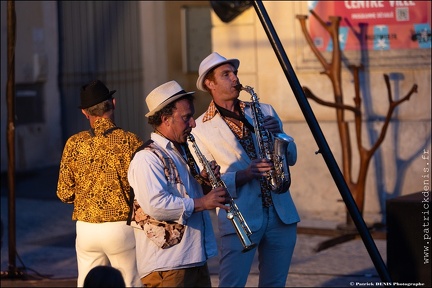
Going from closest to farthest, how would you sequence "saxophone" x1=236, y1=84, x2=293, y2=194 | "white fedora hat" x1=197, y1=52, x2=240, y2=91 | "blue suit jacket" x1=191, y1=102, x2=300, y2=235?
"saxophone" x1=236, y1=84, x2=293, y2=194
"blue suit jacket" x1=191, y1=102, x2=300, y2=235
"white fedora hat" x1=197, y1=52, x2=240, y2=91

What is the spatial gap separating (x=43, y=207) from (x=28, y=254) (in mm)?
2308

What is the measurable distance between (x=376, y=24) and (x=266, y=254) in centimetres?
466

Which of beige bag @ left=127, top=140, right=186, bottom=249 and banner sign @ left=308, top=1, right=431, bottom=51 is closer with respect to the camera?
beige bag @ left=127, top=140, right=186, bottom=249

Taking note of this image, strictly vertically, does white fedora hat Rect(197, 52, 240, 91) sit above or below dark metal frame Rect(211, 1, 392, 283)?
above

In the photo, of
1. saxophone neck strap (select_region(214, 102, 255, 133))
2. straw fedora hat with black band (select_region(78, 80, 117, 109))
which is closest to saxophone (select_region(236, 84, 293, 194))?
saxophone neck strap (select_region(214, 102, 255, 133))

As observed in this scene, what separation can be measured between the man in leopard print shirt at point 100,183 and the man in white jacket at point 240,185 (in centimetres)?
51

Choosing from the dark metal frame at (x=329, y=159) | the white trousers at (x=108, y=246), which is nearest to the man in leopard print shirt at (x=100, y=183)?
the white trousers at (x=108, y=246)

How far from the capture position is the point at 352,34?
10219 millimetres

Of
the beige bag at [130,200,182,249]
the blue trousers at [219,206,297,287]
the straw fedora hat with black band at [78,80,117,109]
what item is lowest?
the blue trousers at [219,206,297,287]

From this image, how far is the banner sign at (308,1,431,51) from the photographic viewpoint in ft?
32.7

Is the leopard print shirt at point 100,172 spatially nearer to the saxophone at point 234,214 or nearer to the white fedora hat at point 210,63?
the white fedora hat at point 210,63

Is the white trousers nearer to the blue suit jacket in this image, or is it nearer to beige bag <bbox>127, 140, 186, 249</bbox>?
the blue suit jacket

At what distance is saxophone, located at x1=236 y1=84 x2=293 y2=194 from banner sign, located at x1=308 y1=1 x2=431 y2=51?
452 cm

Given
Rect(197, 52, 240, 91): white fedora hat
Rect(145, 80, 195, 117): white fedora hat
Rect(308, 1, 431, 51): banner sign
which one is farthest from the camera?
Rect(308, 1, 431, 51): banner sign
